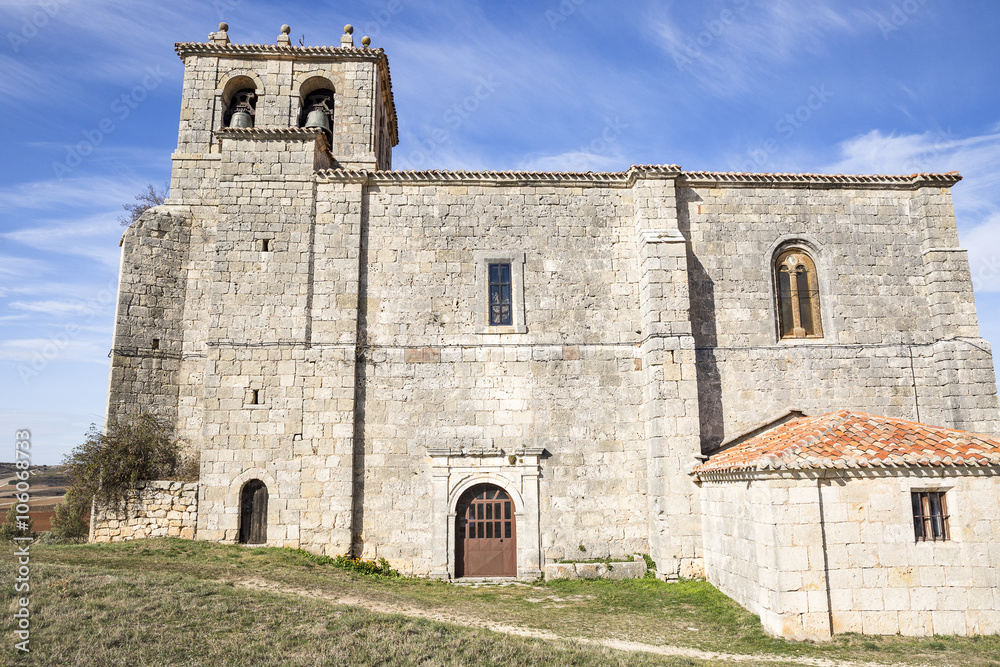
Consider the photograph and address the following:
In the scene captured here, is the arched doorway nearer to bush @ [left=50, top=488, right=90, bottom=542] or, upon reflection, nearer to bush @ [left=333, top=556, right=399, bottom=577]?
bush @ [left=333, top=556, right=399, bottom=577]

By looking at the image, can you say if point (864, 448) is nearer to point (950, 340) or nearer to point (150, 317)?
point (950, 340)

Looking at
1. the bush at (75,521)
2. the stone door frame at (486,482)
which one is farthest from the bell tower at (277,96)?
the stone door frame at (486,482)

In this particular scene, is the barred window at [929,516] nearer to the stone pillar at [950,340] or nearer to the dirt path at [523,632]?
the dirt path at [523,632]

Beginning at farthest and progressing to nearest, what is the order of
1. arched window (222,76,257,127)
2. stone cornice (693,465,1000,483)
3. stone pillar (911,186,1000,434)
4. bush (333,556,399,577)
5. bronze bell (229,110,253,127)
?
1. arched window (222,76,257,127)
2. bronze bell (229,110,253,127)
3. stone pillar (911,186,1000,434)
4. bush (333,556,399,577)
5. stone cornice (693,465,1000,483)

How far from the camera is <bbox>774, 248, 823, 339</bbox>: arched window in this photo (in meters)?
13.2

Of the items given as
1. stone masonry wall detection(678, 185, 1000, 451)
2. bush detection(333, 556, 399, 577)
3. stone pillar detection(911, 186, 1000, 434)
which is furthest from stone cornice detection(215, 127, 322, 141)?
stone pillar detection(911, 186, 1000, 434)

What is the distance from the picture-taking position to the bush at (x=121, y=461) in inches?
476

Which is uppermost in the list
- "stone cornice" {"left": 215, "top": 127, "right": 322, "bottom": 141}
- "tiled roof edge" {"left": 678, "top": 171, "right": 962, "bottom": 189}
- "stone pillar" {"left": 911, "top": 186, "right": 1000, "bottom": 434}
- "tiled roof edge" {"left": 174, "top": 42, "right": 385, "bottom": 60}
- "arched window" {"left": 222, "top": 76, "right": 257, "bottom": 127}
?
"tiled roof edge" {"left": 174, "top": 42, "right": 385, "bottom": 60}

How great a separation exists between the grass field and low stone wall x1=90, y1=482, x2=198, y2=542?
844 millimetres

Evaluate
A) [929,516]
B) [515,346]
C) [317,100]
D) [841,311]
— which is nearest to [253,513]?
[515,346]

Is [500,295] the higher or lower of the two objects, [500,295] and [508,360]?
the higher

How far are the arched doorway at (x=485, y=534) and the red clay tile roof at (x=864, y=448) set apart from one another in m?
4.05

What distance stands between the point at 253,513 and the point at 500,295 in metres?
6.44

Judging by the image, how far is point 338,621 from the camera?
8039 mm
